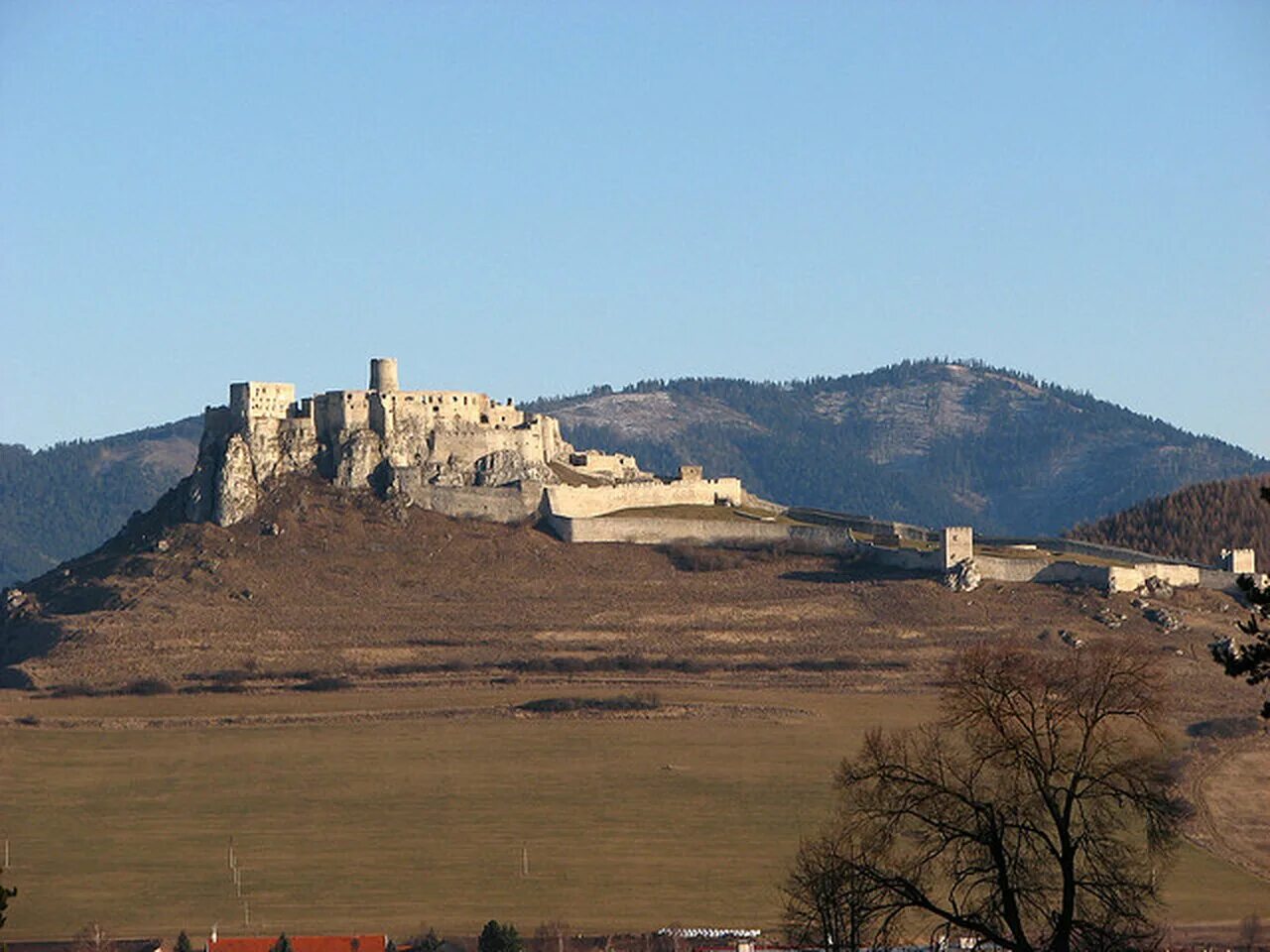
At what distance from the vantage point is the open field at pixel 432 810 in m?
77.6

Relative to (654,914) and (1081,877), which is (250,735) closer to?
(654,914)

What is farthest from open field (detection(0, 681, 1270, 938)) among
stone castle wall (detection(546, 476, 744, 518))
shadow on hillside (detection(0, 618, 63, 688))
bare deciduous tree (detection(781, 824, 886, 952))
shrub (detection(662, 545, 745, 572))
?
bare deciduous tree (detection(781, 824, 886, 952))

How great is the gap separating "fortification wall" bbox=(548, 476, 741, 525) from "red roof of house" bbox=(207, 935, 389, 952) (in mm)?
61227

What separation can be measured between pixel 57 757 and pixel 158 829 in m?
12.6

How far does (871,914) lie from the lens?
38906mm

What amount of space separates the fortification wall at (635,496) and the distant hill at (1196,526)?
26.5 metres

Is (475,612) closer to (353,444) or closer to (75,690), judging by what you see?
(353,444)

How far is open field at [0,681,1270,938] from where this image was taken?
3054 inches

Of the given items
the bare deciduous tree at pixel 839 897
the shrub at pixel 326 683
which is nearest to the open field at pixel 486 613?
the shrub at pixel 326 683

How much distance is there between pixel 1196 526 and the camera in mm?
159375

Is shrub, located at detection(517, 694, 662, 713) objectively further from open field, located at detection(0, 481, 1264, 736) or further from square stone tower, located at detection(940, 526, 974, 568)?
square stone tower, located at detection(940, 526, 974, 568)

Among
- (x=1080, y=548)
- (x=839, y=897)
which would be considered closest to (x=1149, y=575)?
(x=1080, y=548)

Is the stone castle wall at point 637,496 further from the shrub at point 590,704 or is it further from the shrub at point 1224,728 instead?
the shrub at point 1224,728

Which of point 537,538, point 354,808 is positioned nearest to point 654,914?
point 354,808
